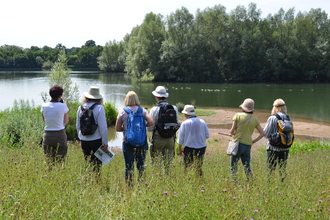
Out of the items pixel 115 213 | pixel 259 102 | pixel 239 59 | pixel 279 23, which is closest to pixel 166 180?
pixel 115 213

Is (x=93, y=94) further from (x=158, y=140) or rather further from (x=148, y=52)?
(x=148, y=52)

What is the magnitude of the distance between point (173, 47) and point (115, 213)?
57095mm

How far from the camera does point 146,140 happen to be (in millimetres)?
5238

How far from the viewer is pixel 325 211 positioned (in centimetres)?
332

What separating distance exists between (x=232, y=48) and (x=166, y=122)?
2280 inches

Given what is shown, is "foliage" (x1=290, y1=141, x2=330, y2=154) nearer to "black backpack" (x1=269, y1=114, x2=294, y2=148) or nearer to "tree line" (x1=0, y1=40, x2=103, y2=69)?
"black backpack" (x1=269, y1=114, x2=294, y2=148)

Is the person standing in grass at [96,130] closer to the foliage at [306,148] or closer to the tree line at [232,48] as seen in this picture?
the foliage at [306,148]

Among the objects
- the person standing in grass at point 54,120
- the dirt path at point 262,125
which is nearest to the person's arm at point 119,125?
the person standing in grass at point 54,120

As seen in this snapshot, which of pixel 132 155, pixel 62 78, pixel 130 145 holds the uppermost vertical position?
pixel 62 78

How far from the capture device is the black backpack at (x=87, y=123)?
508 cm

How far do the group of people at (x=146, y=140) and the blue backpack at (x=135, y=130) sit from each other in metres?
0.09

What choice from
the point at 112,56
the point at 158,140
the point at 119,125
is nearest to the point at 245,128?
the point at 158,140

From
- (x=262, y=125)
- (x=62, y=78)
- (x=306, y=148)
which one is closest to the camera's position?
(x=306, y=148)

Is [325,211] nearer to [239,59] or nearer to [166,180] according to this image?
[166,180]
